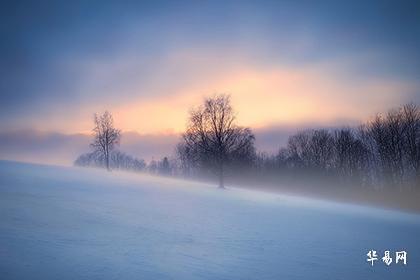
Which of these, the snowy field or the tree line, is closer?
the snowy field

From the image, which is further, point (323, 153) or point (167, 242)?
point (323, 153)

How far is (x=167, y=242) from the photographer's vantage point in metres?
13.1

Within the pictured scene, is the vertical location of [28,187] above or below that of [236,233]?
above

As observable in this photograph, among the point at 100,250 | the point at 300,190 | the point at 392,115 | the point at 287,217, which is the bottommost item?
the point at 300,190

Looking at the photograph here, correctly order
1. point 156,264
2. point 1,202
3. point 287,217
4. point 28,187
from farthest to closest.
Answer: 1. point 287,217
2. point 28,187
3. point 1,202
4. point 156,264

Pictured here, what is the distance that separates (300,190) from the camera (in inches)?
2975

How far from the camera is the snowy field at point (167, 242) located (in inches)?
383

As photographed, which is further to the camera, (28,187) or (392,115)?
(392,115)

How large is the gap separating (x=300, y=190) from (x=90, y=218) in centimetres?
6725

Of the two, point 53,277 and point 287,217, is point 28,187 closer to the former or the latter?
point 53,277

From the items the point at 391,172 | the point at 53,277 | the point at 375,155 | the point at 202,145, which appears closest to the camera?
the point at 53,277

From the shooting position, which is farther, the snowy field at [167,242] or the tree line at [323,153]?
the tree line at [323,153]

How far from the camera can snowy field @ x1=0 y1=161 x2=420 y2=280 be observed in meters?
9.73

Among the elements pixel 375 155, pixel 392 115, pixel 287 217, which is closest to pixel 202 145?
pixel 287 217
